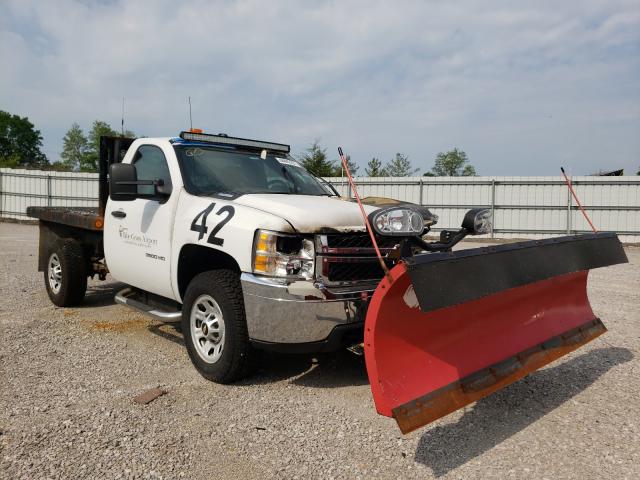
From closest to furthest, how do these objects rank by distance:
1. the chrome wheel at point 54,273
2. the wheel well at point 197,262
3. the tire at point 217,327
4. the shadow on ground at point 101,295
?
the tire at point 217,327 → the wheel well at point 197,262 → the chrome wheel at point 54,273 → the shadow on ground at point 101,295

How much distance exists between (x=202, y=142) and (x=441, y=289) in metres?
3.08

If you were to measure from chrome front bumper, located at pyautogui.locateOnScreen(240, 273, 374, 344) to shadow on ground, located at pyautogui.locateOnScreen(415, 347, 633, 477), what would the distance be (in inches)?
36.2

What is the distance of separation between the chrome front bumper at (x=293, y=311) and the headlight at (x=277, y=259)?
3.0 inches

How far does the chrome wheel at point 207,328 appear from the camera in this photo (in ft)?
12.6

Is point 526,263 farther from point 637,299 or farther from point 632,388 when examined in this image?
point 637,299

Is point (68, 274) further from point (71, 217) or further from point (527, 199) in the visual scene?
point (527, 199)

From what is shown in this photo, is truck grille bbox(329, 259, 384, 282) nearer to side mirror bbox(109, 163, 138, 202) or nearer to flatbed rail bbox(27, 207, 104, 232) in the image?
side mirror bbox(109, 163, 138, 202)

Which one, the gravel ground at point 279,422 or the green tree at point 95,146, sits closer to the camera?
the gravel ground at point 279,422

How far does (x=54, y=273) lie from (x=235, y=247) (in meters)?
3.88

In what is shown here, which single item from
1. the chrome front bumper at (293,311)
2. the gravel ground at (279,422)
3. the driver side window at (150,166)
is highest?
the driver side window at (150,166)

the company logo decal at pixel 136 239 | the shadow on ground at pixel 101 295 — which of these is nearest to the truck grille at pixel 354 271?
the company logo decal at pixel 136 239

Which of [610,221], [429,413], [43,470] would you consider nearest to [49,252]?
[43,470]

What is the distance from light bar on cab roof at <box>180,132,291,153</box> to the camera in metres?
4.80

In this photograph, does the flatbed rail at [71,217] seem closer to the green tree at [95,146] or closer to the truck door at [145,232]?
the truck door at [145,232]
